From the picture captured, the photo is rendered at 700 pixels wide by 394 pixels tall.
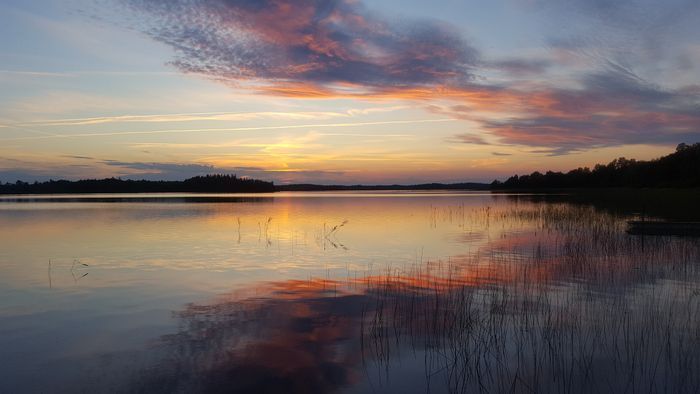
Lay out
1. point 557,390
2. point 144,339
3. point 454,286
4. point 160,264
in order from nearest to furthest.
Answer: point 557,390 → point 144,339 → point 454,286 → point 160,264

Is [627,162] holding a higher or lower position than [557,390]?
higher

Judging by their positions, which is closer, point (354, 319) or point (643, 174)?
point (354, 319)

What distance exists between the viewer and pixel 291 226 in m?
30.3

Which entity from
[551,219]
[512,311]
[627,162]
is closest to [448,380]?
[512,311]

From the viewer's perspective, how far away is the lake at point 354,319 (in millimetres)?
6629

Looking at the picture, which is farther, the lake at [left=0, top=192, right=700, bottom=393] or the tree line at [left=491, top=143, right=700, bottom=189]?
the tree line at [left=491, top=143, right=700, bottom=189]

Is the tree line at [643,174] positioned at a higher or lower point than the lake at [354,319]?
higher

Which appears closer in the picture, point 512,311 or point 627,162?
point 512,311

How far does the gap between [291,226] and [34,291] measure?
1851 cm

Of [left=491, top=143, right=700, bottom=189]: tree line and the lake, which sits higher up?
[left=491, top=143, right=700, bottom=189]: tree line

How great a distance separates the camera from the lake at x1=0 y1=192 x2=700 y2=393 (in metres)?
6.63

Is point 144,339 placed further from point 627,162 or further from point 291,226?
point 627,162

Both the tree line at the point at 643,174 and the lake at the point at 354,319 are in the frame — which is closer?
the lake at the point at 354,319

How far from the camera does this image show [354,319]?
9367 millimetres
